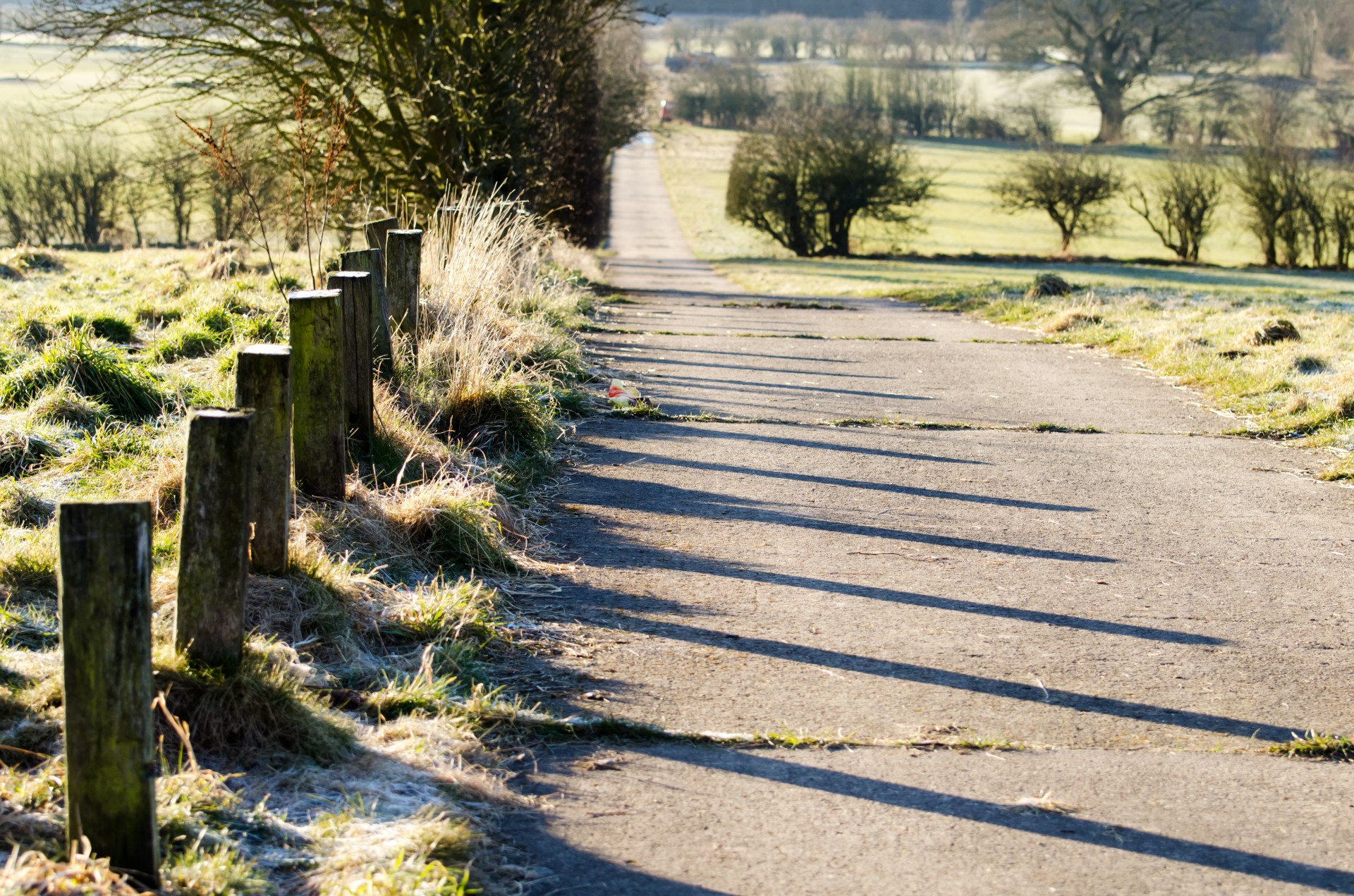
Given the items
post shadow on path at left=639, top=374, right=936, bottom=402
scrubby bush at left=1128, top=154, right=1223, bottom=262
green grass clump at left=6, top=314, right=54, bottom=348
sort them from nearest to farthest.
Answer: green grass clump at left=6, top=314, right=54, bottom=348, post shadow on path at left=639, top=374, right=936, bottom=402, scrubby bush at left=1128, top=154, right=1223, bottom=262

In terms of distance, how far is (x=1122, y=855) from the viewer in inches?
114

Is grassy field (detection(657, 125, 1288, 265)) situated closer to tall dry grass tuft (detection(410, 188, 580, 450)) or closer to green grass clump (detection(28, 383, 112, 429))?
tall dry grass tuft (detection(410, 188, 580, 450))

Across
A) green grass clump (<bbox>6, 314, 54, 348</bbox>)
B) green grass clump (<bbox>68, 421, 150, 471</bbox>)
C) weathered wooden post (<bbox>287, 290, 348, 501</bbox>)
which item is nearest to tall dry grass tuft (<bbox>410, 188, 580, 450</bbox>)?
weathered wooden post (<bbox>287, 290, 348, 501</bbox>)

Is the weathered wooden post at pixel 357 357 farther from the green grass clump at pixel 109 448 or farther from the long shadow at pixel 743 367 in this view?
the long shadow at pixel 743 367

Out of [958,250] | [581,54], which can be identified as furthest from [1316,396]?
[958,250]

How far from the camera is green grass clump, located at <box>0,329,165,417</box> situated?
226 inches

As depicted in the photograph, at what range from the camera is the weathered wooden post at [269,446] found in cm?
366

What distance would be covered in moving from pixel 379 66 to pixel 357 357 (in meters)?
12.1

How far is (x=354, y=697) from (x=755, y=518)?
262cm

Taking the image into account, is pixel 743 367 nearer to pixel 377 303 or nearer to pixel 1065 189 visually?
pixel 377 303

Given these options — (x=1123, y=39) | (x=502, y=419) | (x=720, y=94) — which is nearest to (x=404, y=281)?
(x=502, y=419)

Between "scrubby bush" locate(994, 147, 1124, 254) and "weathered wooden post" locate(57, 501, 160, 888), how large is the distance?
38.4 metres

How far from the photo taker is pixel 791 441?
284 inches

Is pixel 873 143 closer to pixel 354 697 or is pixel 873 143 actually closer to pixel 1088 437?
pixel 1088 437
